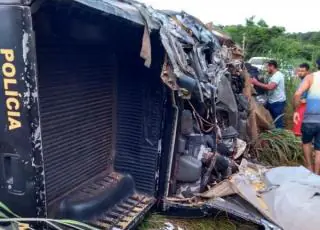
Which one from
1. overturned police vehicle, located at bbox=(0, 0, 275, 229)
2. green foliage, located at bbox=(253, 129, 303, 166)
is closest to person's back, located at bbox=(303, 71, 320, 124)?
green foliage, located at bbox=(253, 129, 303, 166)

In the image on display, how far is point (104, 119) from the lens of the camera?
358 cm

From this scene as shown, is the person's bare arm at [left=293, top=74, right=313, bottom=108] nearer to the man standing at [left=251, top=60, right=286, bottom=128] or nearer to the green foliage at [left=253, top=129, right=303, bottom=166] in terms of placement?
the green foliage at [left=253, top=129, right=303, bottom=166]

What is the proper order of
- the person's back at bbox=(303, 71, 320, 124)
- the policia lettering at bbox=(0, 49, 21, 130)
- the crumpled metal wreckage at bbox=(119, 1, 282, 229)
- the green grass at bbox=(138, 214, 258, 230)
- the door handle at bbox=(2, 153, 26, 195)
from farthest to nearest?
the person's back at bbox=(303, 71, 320, 124) < the green grass at bbox=(138, 214, 258, 230) < the crumpled metal wreckage at bbox=(119, 1, 282, 229) < the door handle at bbox=(2, 153, 26, 195) < the policia lettering at bbox=(0, 49, 21, 130)

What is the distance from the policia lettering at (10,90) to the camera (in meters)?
2.01

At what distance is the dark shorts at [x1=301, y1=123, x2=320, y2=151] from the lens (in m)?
5.23

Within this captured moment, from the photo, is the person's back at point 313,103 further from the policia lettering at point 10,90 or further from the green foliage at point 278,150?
the policia lettering at point 10,90

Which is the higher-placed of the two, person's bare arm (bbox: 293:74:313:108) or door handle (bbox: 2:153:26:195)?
person's bare arm (bbox: 293:74:313:108)

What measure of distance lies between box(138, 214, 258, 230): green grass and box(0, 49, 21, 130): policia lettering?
1.94 metres

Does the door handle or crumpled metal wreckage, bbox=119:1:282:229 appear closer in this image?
the door handle

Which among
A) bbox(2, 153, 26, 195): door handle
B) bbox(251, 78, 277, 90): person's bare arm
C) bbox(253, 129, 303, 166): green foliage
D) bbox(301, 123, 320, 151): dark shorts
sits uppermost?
bbox(251, 78, 277, 90): person's bare arm

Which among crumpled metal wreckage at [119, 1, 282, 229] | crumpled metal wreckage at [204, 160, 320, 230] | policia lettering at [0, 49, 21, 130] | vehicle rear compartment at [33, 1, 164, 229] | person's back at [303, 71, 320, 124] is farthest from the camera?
person's back at [303, 71, 320, 124]

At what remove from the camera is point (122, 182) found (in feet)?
11.8

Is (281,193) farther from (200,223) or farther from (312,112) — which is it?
(312,112)

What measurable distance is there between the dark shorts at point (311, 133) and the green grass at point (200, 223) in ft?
7.06
